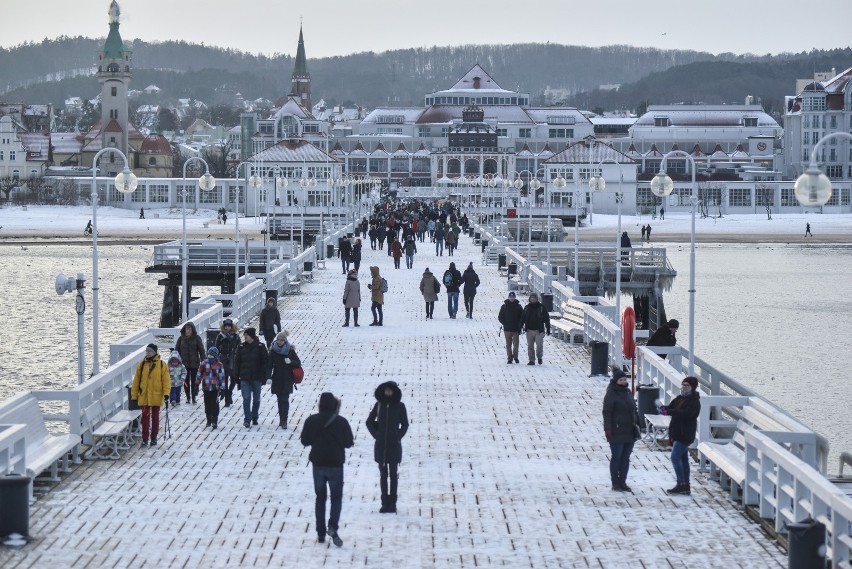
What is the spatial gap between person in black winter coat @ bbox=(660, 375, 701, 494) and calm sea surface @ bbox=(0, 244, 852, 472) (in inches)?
379

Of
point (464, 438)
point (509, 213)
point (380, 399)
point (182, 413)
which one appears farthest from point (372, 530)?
point (509, 213)

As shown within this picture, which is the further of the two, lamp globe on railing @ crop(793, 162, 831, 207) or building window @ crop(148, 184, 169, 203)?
building window @ crop(148, 184, 169, 203)

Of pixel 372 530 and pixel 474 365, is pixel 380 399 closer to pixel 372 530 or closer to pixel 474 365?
pixel 372 530

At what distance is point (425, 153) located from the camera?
534 ft

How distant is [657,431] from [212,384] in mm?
5182

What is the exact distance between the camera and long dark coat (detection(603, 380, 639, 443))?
14.0 metres

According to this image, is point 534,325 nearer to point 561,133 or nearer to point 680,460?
point 680,460

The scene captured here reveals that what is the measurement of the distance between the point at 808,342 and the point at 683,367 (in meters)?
23.7

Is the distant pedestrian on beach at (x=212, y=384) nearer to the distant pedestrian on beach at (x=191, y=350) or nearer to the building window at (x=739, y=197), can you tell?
the distant pedestrian on beach at (x=191, y=350)

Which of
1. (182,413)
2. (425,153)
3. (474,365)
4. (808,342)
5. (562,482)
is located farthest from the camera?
(425,153)

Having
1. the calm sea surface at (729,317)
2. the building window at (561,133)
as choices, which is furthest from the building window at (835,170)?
the calm sea surface at (729,317)

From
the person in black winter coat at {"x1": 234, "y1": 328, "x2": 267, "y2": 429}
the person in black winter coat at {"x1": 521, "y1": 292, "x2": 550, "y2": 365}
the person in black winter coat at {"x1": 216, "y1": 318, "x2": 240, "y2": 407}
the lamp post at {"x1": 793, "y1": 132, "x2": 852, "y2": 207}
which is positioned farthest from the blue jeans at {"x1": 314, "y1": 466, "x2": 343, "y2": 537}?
the person in black winter coat at {"x1": 521, "y1": 292, "x2": 550, "y2": 365}

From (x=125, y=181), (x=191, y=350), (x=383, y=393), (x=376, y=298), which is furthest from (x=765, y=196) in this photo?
(x=383, y=393)

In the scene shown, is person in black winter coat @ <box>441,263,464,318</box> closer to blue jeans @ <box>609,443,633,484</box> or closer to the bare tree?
blue jeans @ <box>609,443,633,484</box>
